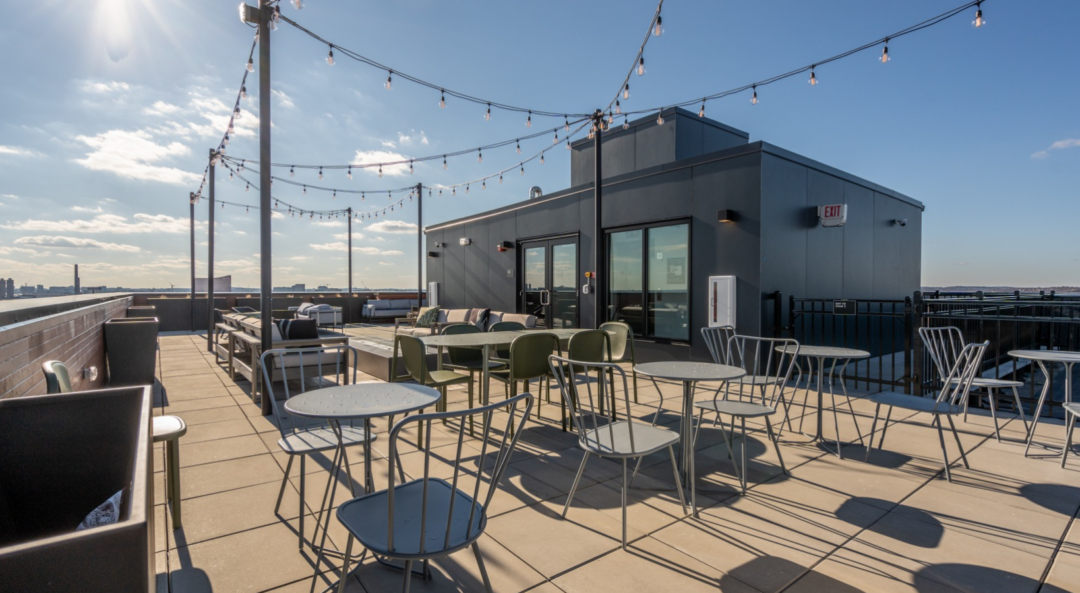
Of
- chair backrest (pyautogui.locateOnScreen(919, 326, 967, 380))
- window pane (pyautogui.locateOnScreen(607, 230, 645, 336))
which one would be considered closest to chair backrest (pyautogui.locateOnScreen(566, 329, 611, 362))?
chair backrest (pyautogui.locateOnScreen(919, 326, 967, 380))

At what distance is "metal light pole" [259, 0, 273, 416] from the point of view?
4059 mm

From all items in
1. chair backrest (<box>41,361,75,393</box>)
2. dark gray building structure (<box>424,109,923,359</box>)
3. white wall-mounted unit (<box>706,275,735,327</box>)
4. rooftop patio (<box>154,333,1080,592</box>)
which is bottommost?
rooftop patio (<box>154,333,1080,592</box>)

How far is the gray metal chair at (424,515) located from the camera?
3.96 feet

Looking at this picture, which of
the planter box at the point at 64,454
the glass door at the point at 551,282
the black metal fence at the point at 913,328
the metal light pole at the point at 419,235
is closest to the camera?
the planter box at the point at 64,454

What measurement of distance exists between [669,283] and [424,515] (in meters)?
5.61

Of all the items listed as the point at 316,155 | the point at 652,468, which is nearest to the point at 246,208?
the point at 316,155

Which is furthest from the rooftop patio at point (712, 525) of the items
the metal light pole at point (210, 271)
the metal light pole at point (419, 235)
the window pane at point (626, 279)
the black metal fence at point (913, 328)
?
the metal light pole at point (419, 235)

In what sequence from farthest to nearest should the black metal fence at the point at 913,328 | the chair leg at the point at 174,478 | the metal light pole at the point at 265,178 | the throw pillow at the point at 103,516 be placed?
the black metal fence at the point at 913,328 → the metal light pole at the point at 265,178 → the chair leg at the point at 174,478 → the throw pillow at the point at 103,516

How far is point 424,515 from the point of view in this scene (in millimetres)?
1199

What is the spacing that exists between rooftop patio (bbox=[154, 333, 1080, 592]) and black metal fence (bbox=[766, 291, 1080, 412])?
144cm

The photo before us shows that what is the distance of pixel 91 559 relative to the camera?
0.62 metres

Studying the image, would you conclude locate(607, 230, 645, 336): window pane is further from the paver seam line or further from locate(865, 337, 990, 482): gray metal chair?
the paver seam line

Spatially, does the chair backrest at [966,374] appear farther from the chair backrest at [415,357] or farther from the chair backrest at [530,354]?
the chair backrest at [415,357]

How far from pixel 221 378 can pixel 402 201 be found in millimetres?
7836
